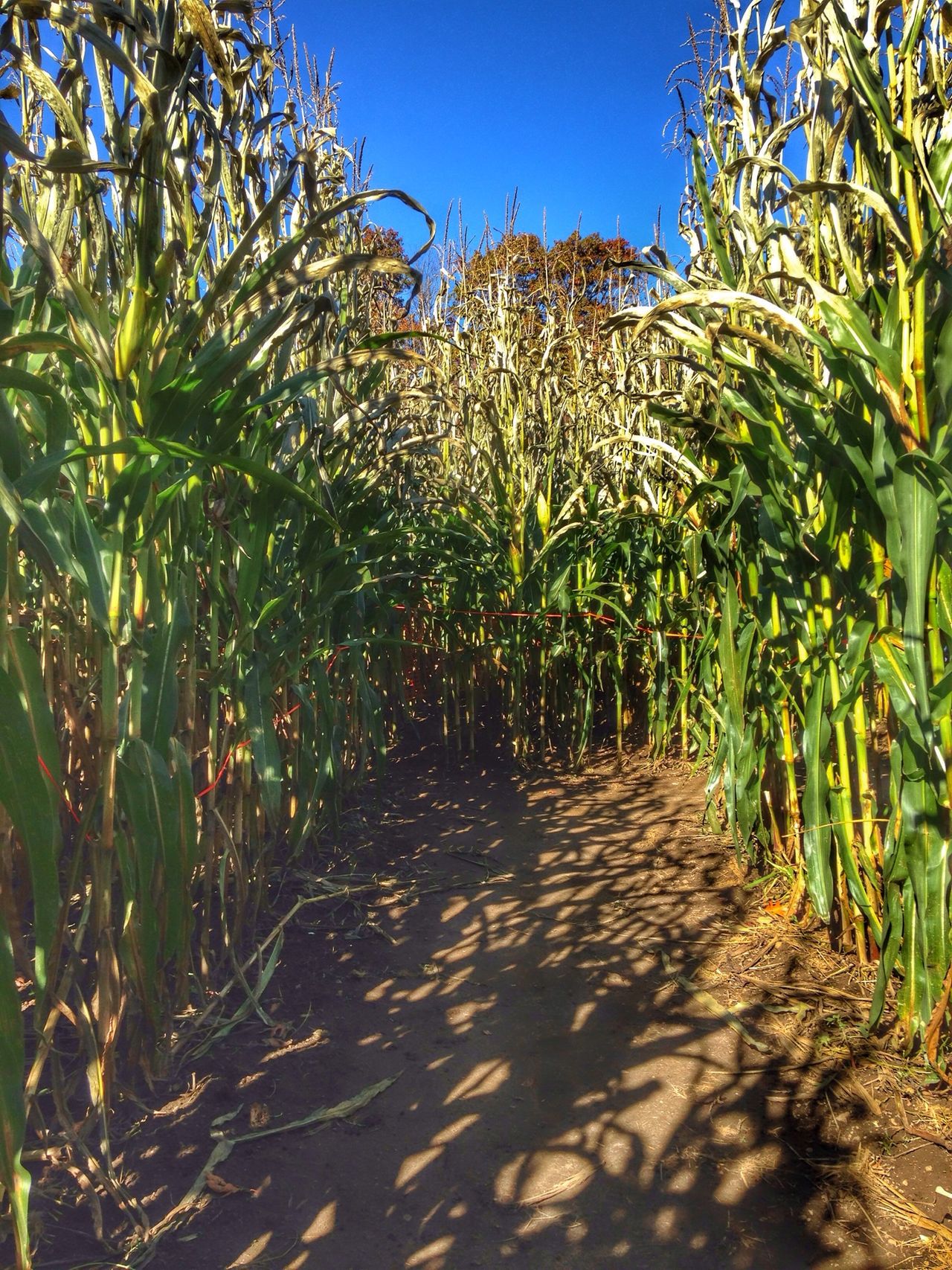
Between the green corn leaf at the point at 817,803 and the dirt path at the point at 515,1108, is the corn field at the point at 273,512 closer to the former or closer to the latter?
the green corn leaf at the point at 817,803

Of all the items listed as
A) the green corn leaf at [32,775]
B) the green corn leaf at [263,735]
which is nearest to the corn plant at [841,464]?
the green corn leaf at [263,735]

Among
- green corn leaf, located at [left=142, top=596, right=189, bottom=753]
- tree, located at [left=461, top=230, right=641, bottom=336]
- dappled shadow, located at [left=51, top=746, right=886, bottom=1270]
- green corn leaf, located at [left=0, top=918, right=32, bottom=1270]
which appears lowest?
dappled shadow, located at [left=51, top=746, right=886, bottom=1270]

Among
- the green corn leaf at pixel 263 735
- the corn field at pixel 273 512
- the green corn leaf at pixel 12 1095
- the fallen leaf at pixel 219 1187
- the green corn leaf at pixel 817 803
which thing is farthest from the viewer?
the green corn leaf at pixel 817 803

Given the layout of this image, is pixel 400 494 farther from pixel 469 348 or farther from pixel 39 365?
pixel 39 365

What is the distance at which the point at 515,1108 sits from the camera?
1783 mm

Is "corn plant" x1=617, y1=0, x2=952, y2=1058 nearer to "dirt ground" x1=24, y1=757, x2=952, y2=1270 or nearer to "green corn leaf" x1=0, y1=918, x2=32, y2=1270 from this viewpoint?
"dirt ground" x1=24, y1=757, x2=952, y2=1270

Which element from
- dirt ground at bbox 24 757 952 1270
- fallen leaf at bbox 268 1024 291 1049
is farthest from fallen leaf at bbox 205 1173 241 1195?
fallen leaf at bbox 268 1024 291 1049

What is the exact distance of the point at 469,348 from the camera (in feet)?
16.1

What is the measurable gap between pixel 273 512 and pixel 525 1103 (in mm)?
1293

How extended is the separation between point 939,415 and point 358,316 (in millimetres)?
2083

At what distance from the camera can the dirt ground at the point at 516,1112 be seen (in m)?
1.42

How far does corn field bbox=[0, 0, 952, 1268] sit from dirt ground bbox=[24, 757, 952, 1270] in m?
0.15

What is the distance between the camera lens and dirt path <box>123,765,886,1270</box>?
1.43 m

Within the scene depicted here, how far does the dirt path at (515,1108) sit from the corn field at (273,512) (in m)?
0.20
